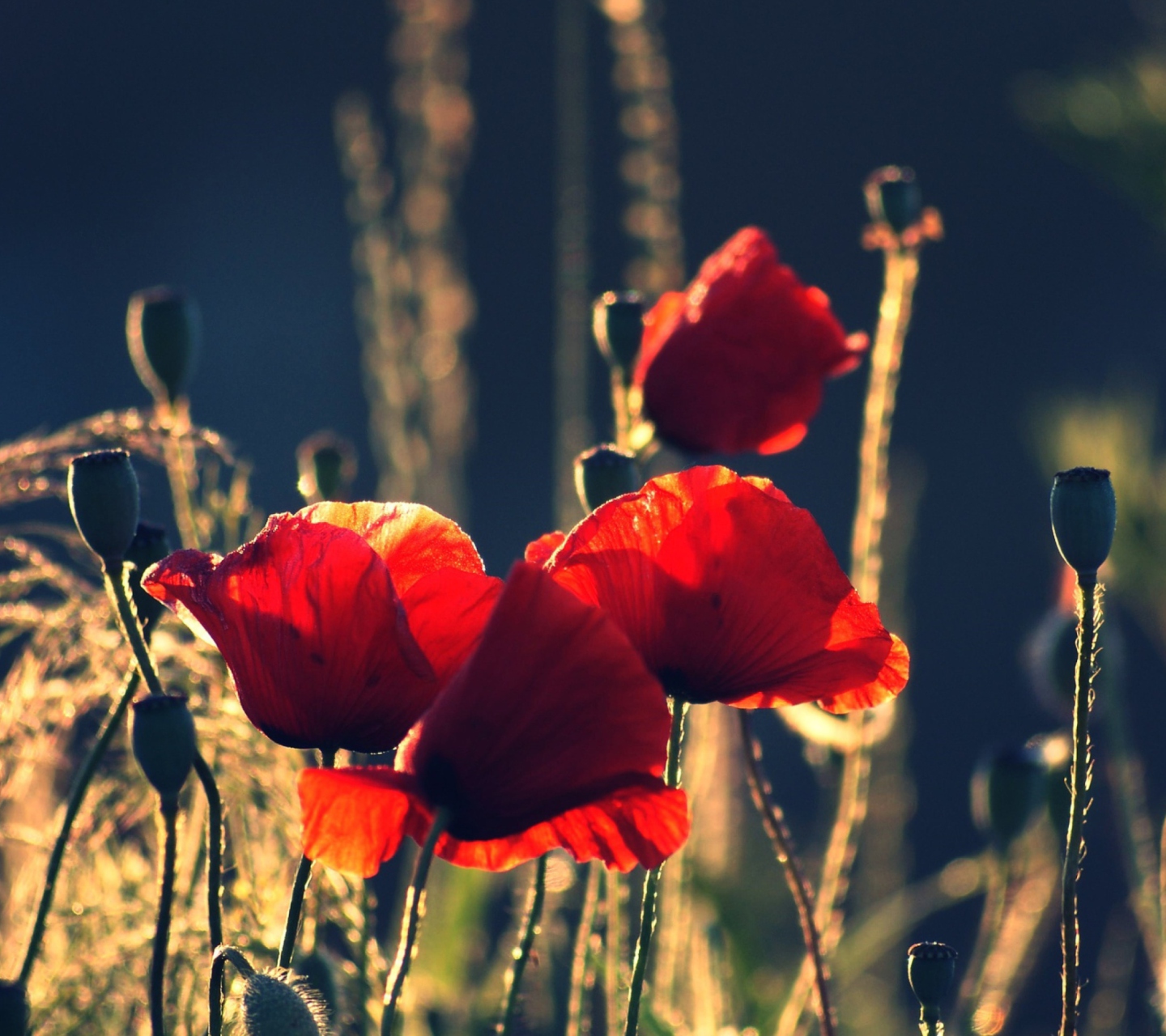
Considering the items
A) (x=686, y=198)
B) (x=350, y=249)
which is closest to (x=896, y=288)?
(x=686, y=198)

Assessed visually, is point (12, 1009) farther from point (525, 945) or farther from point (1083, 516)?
point (1083, 516)

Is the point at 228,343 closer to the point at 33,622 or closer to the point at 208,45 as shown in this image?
the point at 208,45

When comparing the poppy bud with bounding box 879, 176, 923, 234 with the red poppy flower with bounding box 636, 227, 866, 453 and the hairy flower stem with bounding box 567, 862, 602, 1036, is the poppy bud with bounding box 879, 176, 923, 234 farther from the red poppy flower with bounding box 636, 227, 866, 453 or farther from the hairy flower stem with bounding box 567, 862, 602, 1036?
the hairy flower stem with bounding box 567, 862, 602, 1036

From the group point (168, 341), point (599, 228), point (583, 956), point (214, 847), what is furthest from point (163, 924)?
point (599, 228)

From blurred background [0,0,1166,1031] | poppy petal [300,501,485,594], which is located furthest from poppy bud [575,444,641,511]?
blurred background [0,0,1166,1031]

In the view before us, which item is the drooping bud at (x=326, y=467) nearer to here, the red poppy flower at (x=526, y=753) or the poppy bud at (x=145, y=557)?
the poppy bud at (x=145, y=557)

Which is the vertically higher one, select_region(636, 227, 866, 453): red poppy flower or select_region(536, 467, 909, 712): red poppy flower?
select_region(636, 227, 866, 453): red poppy flower
